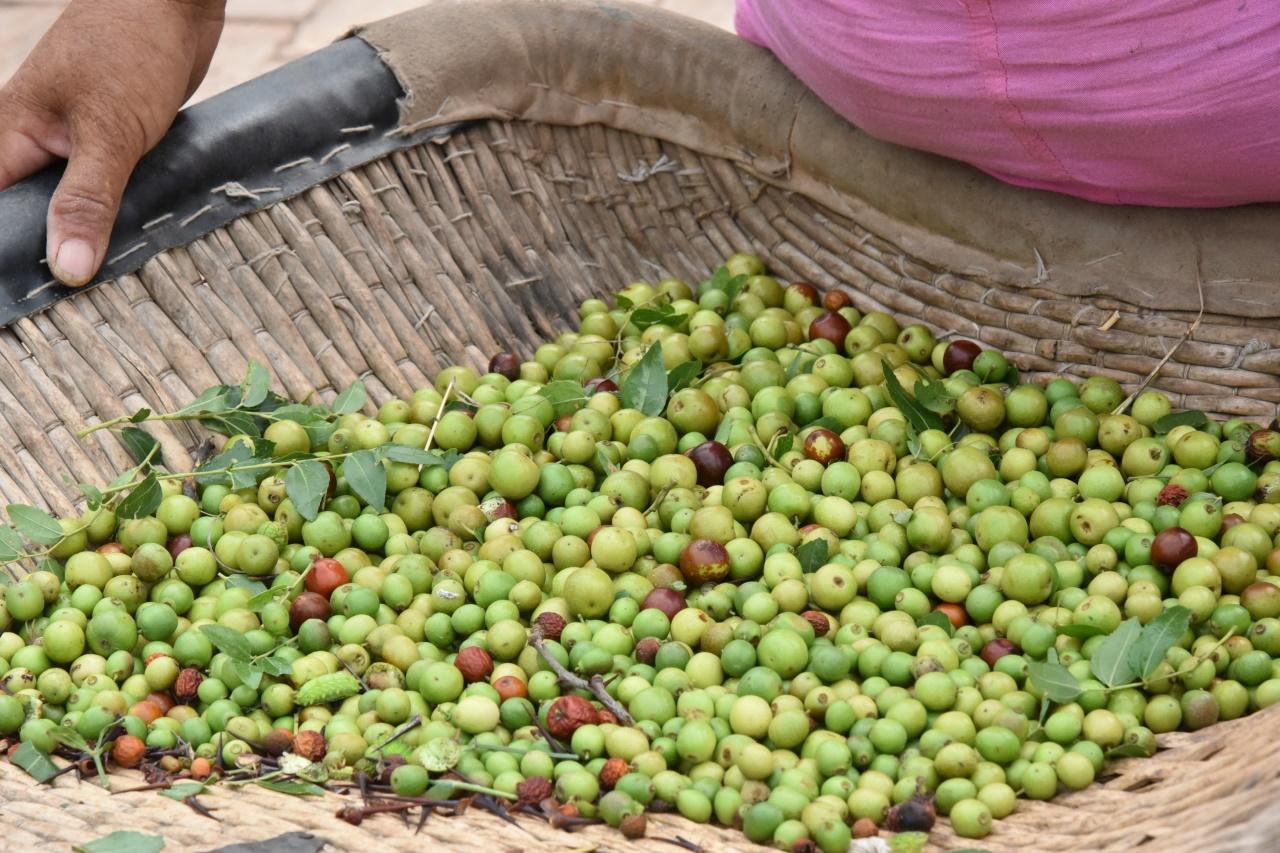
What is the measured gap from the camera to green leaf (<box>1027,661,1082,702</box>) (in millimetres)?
1679

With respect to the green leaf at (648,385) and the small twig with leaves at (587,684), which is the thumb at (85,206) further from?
the small twig with leaves at (587,684)

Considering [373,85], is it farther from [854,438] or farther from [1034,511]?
[1034,511]

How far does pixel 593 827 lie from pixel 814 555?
540 mm

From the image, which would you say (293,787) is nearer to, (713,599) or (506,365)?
(713,599)

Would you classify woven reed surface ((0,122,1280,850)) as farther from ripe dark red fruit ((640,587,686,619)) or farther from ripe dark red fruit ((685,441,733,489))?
A: ripe dark red fruit ((685,441,733,489))

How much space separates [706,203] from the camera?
279cm

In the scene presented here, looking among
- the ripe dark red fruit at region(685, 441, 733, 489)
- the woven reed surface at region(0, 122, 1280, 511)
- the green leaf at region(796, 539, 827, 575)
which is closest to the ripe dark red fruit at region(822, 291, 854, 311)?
the woven reed surface at region(0, 122, 1280, 511)

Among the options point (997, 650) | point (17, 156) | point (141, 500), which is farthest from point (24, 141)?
point (997, 650)

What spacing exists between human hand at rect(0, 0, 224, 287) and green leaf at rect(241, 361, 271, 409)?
288mm

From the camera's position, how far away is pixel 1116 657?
5.64ft

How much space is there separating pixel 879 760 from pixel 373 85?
5.10ft

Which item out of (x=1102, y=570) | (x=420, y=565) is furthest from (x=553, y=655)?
(x=1102, y=570)

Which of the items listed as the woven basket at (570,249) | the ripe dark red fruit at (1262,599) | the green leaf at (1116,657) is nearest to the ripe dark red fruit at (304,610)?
the woven basket at (570,249)

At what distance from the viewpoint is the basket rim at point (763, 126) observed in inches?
88.6
